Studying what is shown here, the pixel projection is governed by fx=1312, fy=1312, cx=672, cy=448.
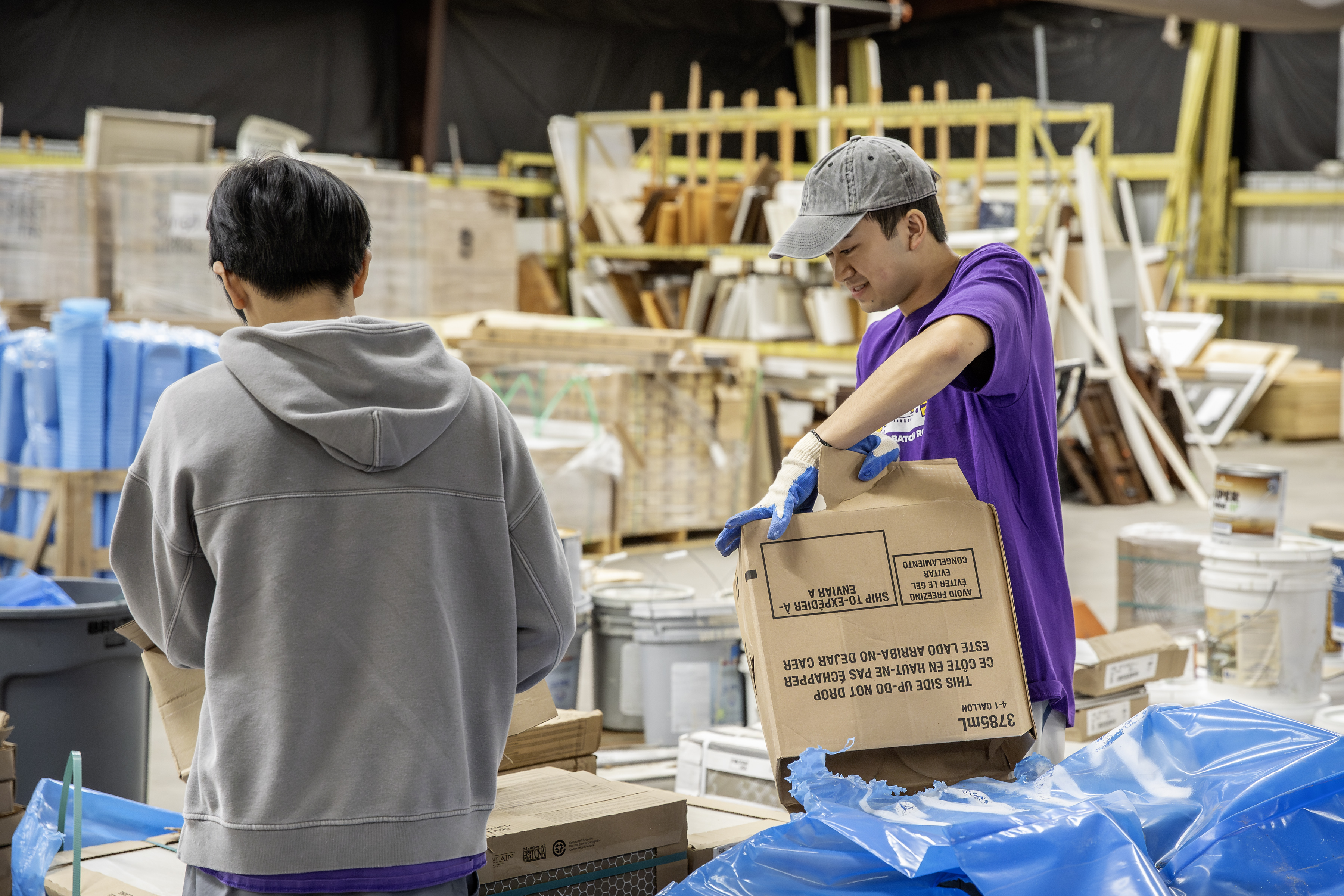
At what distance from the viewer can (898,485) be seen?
207 cm

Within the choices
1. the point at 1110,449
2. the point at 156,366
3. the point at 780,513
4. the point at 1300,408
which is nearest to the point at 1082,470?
the point at 1110,449

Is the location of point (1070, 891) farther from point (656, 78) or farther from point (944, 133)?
point (656, 78)

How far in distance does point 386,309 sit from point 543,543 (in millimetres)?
6796

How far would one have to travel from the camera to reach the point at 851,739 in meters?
2.02

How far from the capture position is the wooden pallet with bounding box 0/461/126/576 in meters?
5.46

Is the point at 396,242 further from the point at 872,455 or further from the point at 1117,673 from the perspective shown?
the point at 872,455

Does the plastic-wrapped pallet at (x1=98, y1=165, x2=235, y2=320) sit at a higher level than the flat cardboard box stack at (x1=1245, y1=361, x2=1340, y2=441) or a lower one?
higher

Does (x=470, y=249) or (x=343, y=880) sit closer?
(x=343, y=880)

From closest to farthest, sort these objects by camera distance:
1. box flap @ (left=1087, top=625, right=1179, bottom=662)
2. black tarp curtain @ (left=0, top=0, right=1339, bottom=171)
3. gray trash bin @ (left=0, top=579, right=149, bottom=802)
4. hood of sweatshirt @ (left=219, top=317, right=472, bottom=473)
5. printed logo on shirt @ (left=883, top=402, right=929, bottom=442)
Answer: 1. hood of sweatshirt @ (left=219, top=317, right=472, bottom=473)
2. printed logo on shirt @ (left=883, top=402, right=929, bottom=442)
3. gray trash bin @ (left=0, top=579, right=149, bottom=802)
4. box flap @ (left=1087, top=625, right=1179, bottom=662)
5. black tarp curtain @ (left=0, top=0, right=1339, bottom=171)

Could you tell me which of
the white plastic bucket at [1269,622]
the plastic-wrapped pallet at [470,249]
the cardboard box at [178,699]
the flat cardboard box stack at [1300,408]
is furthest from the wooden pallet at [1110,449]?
the cardboard box at [178,699]

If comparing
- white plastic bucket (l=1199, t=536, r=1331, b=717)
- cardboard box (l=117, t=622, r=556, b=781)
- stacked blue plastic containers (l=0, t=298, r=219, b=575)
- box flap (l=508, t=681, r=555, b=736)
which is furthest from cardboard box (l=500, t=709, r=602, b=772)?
stacked blue plastic containers (l=0, t=298, r=219, b=575)

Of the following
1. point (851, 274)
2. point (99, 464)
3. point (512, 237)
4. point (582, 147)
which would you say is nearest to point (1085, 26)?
point (582, 147)

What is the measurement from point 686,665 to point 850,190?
2.38m

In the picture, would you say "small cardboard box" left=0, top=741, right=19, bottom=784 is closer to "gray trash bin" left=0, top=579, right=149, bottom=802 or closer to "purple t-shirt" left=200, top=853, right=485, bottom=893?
"gray trash bin" left=0, top=579, right=149, bottom=802
